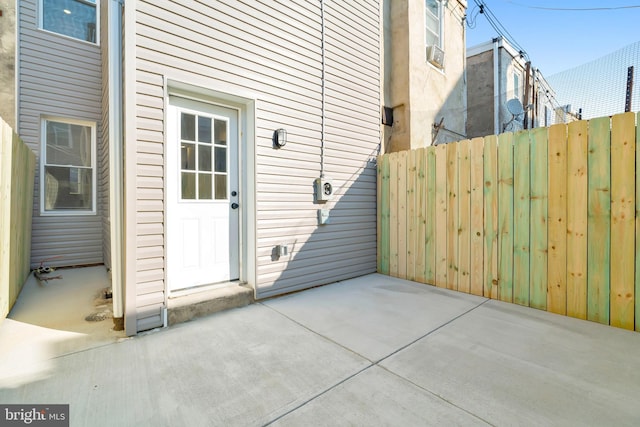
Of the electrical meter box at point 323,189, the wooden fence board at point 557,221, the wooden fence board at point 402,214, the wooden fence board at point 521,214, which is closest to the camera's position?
the wooden fence board at point 557,221

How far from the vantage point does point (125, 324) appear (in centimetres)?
236

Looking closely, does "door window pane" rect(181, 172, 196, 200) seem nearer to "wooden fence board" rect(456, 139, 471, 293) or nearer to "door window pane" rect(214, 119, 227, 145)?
"door window pane" rect(214, 119, 227, 145)

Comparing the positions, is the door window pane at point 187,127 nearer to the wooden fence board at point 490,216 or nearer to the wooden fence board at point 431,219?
the wooden fence board at point 431,219

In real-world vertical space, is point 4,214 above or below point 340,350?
above

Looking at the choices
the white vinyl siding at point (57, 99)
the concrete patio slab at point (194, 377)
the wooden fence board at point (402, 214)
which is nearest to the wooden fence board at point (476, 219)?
the wooden fence board at point (402, 214)

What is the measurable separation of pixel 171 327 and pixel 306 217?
1.85 metres

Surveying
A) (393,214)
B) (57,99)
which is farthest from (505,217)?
(57,99)

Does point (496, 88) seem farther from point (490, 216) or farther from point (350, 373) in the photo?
point (350, 373)

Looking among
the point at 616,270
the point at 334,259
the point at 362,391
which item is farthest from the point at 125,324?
the point at 616,270

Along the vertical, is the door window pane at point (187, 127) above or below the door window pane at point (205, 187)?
above

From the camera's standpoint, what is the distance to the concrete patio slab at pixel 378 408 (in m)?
1.44

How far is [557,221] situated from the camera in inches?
112

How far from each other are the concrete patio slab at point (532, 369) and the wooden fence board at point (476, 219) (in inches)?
29.8

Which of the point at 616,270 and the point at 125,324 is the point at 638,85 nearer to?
the point at 616,270
